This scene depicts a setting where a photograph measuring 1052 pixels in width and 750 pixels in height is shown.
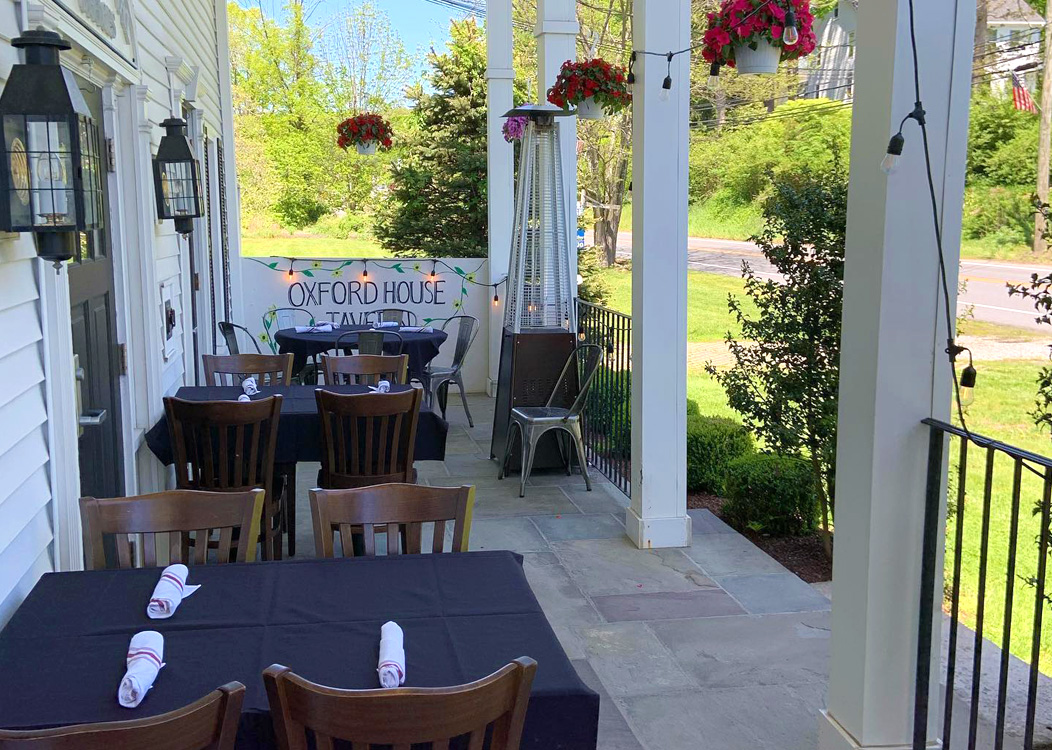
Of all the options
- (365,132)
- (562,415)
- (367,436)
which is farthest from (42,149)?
(365,132)

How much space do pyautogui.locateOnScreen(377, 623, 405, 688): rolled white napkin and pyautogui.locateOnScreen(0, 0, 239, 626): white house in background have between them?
0.91m

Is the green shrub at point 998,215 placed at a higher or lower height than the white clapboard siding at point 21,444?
higher

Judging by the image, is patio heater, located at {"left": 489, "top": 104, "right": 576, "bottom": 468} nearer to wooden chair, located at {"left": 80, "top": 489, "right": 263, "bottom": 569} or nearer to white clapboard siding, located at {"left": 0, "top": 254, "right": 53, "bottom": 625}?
wooden chair, located at {"left": 80, "top": 489, "right": 263, "bottom": 569}

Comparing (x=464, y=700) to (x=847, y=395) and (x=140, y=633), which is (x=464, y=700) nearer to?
(x=140, y=633)

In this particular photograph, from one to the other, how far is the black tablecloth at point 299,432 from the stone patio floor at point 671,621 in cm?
65

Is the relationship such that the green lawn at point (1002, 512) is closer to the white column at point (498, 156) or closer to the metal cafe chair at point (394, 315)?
the white column at point (498, 156)

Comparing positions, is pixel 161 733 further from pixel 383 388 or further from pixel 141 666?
pixel 383 388

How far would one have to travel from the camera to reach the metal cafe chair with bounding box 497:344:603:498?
5953 millimetres

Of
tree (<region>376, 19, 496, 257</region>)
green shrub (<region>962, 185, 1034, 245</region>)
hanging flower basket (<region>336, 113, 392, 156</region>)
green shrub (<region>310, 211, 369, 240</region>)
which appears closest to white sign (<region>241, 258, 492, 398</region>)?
hanging flower basket (<region>336, 113, 392, 156</region>)

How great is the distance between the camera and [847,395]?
2705 millimetres

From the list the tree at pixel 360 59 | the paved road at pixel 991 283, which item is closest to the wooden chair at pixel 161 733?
the paved road at pixel 991 283

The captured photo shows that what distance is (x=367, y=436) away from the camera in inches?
169

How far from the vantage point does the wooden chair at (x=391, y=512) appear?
8.84 feet

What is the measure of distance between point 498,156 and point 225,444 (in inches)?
216
